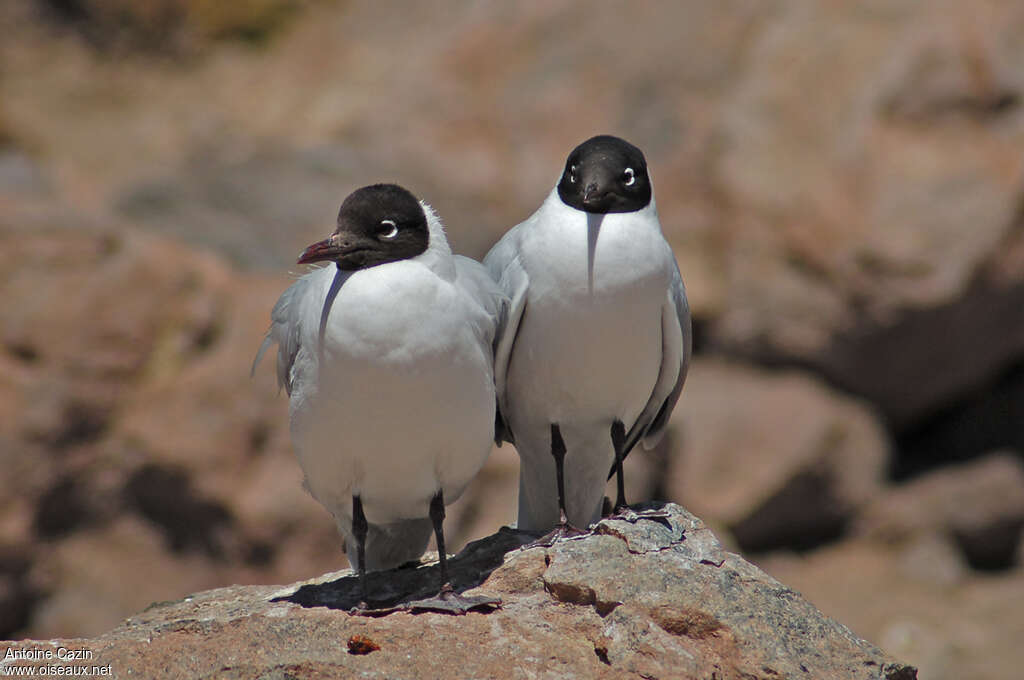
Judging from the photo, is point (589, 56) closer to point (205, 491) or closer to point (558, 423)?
point (205, 491)

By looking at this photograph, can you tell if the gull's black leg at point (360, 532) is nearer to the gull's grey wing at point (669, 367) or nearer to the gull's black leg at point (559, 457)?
the gull's black leg at point (559, 457)

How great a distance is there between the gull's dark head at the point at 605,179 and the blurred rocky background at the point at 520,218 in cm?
590

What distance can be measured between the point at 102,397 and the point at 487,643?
302 inches

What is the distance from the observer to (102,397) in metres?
12.2

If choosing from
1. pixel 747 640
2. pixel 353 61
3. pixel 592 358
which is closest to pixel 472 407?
pixel 592 358

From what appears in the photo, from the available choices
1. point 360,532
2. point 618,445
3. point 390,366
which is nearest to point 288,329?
point 390,366

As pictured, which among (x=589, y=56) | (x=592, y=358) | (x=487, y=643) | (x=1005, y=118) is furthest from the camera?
(x=589, y=56)

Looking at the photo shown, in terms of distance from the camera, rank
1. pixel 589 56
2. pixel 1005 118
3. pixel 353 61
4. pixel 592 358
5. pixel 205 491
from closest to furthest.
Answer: pixel 592 358, pixel 205 491, pixel 1005 118, pixel 589 56, pixel 353 61

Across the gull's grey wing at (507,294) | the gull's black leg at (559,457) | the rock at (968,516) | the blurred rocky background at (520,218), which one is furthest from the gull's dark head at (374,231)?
the rock at (968,516)

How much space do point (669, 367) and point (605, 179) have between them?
3.73ft

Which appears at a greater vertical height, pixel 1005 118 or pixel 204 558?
pixel 1005 118

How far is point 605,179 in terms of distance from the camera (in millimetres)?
6496

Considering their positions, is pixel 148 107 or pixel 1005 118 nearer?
pixel 1005 118

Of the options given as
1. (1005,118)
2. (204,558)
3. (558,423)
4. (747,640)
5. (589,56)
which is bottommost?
(204,558)
